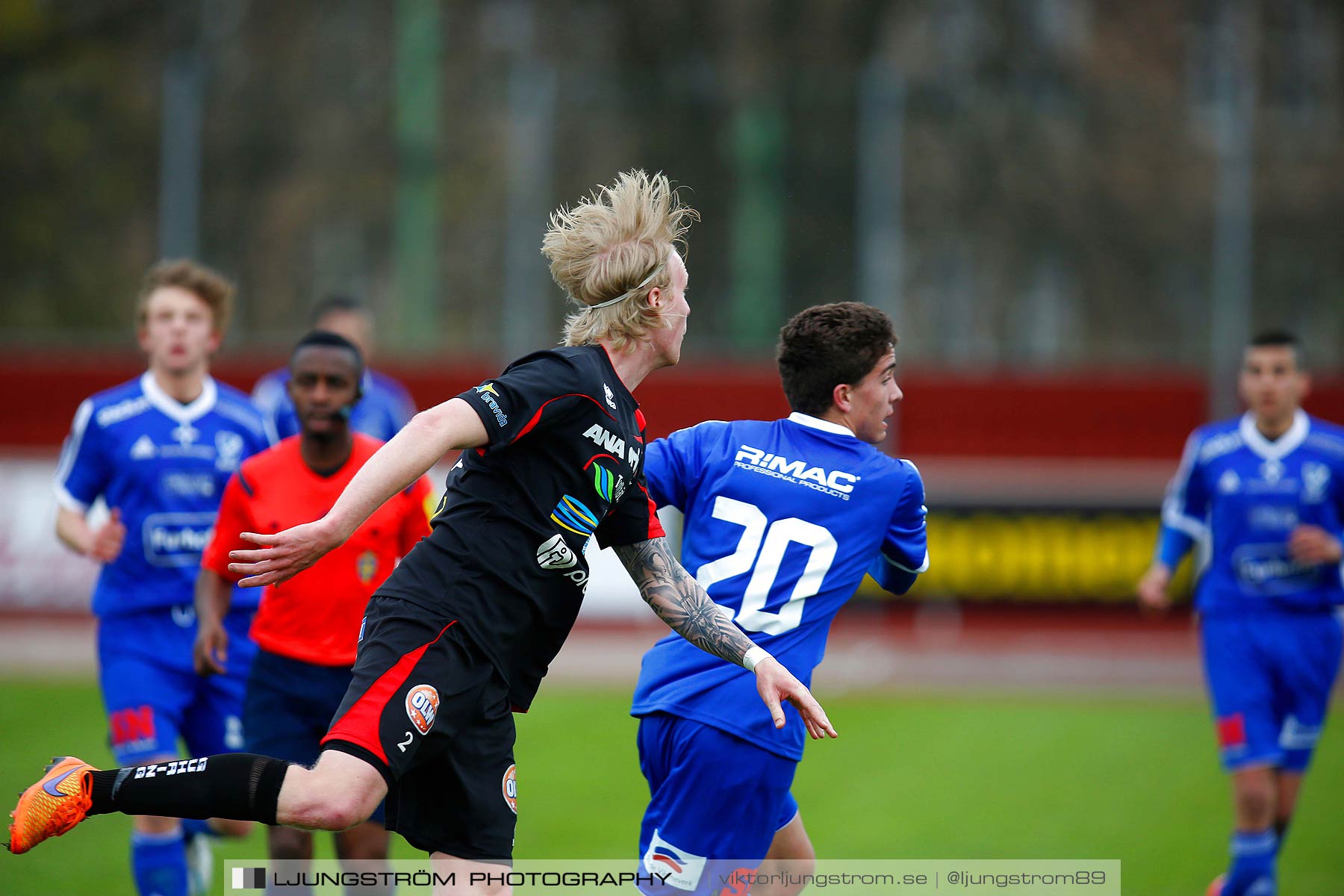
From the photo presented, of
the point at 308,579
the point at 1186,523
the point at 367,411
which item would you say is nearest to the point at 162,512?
the point at 308,579

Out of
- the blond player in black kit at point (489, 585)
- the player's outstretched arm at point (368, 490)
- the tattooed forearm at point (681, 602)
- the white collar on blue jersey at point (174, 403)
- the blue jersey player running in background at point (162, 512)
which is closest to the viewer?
the player's outstretched arm at point (368, 490)

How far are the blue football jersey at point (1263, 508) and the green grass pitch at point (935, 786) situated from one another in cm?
142

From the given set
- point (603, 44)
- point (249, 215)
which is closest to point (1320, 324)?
point (603, 44)

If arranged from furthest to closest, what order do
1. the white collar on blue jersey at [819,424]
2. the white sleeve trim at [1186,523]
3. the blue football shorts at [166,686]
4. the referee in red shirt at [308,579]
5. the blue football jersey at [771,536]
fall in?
the white sleeve trim at [1186,523] < the blue football shorts at [166,686] < the referee in red shirt at [308,579] < the white collar on blue jersey at [819,424] < the blue football jersey at [771,536]

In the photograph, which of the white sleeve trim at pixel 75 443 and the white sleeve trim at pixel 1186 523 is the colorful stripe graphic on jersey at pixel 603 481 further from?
the white sleeve trim at pixel 1186 523

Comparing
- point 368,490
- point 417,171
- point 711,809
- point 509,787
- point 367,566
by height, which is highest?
point 417,171

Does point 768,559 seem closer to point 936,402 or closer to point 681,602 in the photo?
point 681,602

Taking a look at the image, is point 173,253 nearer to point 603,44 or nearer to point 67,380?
point 67,380

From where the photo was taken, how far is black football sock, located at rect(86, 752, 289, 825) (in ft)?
11.4

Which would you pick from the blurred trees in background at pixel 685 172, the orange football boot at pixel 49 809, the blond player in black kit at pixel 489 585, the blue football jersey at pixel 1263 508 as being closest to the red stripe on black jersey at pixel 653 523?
the blond player in black kit at pixel 489 585

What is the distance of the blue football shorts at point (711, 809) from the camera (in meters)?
4.03

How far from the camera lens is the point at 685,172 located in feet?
57.9

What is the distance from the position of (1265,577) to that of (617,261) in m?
4.19

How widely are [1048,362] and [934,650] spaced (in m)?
4.88
